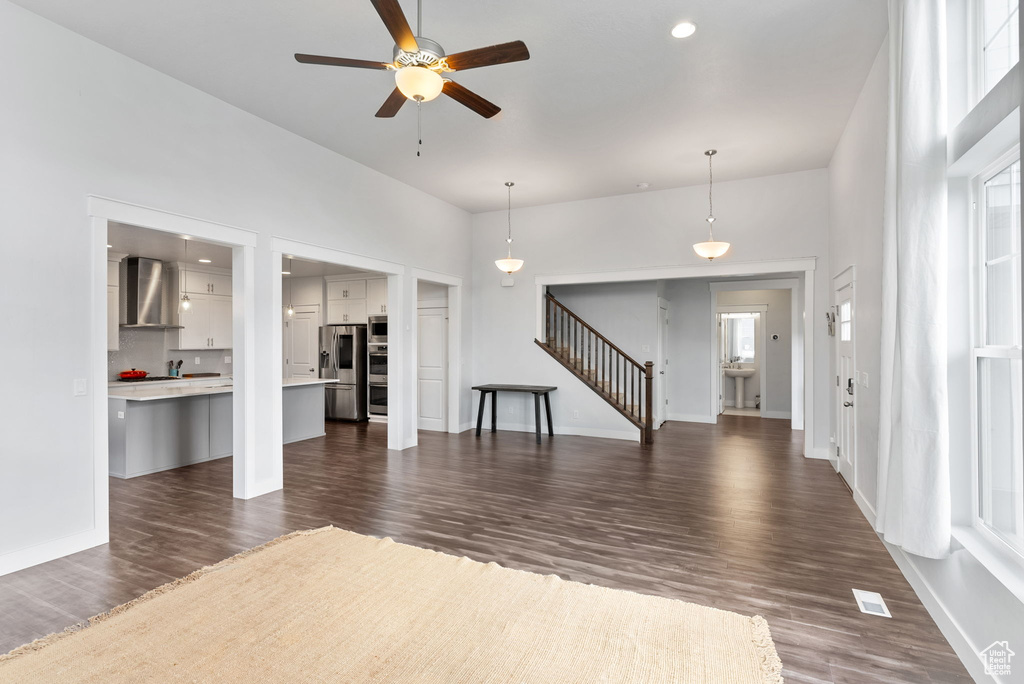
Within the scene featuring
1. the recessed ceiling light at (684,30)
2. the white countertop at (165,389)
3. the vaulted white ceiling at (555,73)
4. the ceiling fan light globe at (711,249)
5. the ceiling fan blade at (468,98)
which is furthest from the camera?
the ceiling fan light globe at (711,249)

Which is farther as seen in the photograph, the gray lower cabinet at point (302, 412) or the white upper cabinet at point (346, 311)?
the white upper cabinet at point (346, 311)

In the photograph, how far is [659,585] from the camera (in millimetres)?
2781

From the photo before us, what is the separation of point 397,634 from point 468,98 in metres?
2.92

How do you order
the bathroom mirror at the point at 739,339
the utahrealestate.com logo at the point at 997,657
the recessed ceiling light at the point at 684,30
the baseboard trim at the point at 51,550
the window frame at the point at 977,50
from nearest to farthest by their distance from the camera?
the utahrealestate.com logo at the point at 997,657 → the window frame at the point at 977,50 → the baseboard trim at the point at 51,550 → the recessed ceiling light at the point at 684,30 → the bathroom mirror at the point at 739,339

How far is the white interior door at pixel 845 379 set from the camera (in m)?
4.45

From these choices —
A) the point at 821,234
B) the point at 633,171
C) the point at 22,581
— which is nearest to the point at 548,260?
the point at 633,171

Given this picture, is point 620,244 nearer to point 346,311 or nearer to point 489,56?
point 489,56

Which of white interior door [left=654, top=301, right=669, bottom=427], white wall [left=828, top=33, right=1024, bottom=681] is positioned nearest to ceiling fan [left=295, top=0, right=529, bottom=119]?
white wall [left=828, top=33, right=1024, bottom=681]

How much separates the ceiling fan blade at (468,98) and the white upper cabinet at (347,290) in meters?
6.14

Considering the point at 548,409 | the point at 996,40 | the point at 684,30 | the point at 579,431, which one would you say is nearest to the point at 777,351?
the point at 579,431

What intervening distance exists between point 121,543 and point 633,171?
19.5ft

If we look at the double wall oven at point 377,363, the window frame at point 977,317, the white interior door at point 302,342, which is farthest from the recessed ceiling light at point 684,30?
the white interior door at point 302,342

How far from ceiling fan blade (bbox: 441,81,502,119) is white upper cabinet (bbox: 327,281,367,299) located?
242 inches

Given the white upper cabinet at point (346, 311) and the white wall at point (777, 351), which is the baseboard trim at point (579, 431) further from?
the white wall at point (777, 351)
